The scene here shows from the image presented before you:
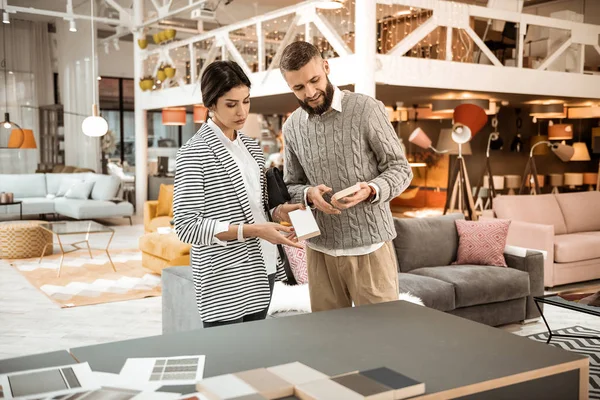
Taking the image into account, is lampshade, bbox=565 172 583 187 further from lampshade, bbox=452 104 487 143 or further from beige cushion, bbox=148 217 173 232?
beige cushion, bbox=148 217 173 232

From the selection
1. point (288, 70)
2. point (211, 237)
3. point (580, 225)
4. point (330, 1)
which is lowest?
point (580, 225)

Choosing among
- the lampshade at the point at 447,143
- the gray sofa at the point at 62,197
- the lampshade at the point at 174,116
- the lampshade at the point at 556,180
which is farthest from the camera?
the lampshade at the point at 556,180

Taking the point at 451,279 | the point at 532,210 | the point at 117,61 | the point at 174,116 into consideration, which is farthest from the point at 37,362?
the point at 117,61

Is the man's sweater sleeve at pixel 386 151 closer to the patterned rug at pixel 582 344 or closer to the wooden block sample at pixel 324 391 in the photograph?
the wooden block sample at pixel 324 391

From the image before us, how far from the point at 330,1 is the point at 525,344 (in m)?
6.53

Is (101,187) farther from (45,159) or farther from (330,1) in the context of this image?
(330,1)

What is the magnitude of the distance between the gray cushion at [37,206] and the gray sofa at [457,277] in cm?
829

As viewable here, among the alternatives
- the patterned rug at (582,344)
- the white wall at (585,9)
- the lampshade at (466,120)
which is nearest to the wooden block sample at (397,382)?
the patterned rug at (582,344)

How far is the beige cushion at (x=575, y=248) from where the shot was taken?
657 centimetres

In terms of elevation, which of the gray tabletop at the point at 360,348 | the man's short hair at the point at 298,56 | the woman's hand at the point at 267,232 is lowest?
the gray tabletop at the point at 360,348

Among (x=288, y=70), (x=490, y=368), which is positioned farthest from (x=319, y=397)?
(x=288, y=70)

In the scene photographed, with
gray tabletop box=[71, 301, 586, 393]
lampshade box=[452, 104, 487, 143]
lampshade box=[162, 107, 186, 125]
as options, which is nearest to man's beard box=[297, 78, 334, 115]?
gray tabletop box=[71, 301, 586, 393]

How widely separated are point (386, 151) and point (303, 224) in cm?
44

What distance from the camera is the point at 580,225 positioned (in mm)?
7523
